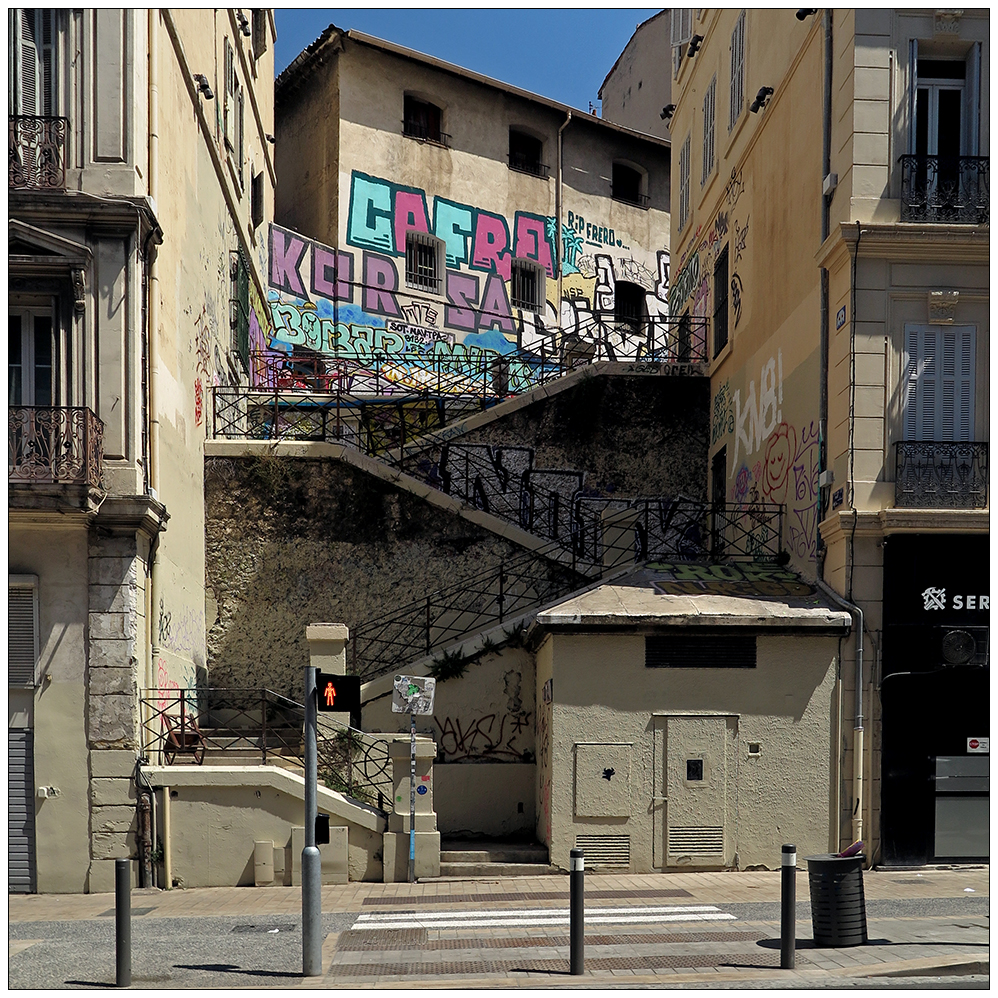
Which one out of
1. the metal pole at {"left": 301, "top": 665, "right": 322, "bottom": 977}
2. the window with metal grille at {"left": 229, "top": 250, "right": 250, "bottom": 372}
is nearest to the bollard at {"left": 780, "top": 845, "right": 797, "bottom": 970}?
the metal pole at {"left": 301, "top": 665, "right": 322, "bottom": 977}

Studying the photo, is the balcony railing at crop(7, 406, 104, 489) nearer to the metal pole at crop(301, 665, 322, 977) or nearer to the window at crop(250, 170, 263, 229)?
the metal pole at crop(301, 665, 322, 977)

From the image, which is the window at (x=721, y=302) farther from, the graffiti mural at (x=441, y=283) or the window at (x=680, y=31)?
the window at (x=680, y=31)

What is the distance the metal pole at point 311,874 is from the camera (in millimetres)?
9641

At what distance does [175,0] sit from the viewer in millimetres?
16797

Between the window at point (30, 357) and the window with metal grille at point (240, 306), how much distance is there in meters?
8.03

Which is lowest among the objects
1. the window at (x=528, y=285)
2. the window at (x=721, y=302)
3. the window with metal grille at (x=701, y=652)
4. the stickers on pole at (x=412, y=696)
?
the stickers on pole at (x=412, y=696)

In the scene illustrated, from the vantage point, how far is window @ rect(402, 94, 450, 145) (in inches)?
1257

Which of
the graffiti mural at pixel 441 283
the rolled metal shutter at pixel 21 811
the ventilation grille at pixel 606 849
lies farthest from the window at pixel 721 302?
the rolled metal shutter at pixel 21 811

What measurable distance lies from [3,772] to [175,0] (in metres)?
10.7

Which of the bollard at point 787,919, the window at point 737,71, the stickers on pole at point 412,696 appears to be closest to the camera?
the bollard at point 787,919

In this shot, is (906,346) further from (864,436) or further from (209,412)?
(209,412)

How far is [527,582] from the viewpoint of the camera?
19.8 meters

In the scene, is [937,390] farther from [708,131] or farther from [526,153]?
[526,153]

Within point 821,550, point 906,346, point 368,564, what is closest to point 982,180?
point 906,346
